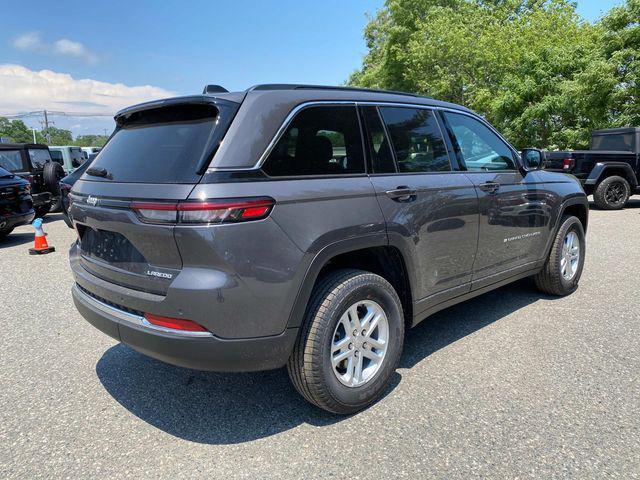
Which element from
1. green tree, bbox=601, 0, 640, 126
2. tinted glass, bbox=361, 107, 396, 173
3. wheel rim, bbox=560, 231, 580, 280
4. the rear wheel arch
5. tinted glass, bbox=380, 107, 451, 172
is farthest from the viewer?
green tree, bbox=601, 0, 640, 126

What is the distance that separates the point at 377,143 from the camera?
9.62ft

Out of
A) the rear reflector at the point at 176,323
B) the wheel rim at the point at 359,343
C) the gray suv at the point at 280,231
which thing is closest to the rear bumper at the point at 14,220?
the gray suv at the point at 280,231

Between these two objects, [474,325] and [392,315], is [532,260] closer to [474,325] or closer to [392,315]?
[474,325]

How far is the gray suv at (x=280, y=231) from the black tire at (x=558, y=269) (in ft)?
4.99

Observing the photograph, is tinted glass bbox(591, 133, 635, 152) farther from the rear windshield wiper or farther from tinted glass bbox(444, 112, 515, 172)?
the rear windshield wiper

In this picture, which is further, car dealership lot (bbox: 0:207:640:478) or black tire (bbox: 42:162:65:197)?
black tire (bbox: 42:162:65:197)

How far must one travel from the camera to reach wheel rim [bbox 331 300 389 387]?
8.64 ft

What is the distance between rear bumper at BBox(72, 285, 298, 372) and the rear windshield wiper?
85 centimetres

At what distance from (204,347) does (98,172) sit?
138cm

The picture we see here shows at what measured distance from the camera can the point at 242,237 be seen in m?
2.17

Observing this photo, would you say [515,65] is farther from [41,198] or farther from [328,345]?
[328,345]

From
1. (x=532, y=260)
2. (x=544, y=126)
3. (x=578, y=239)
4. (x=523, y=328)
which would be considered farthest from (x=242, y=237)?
(x=544, y=126)

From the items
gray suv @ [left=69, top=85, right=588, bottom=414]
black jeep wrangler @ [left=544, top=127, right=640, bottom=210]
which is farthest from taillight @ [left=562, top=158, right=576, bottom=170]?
gray suv @ [left=69, top=85, right=588, bottom=414]

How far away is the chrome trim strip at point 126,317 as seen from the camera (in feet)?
7.34
